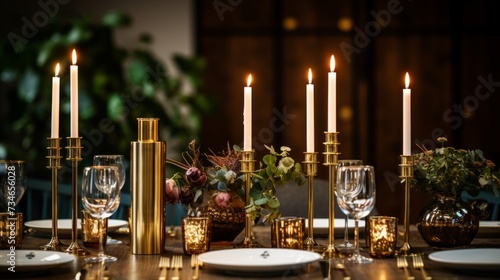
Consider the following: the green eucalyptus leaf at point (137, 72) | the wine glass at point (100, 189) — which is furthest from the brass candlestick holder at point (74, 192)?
the green eucalyptus leaf at point (137, 72)

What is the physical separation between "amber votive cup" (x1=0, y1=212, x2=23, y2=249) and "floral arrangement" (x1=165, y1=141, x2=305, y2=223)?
361mm

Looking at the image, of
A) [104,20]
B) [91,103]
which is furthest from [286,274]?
[104,20]

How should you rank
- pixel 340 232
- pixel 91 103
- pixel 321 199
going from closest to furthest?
pixel 340 232 → pixel 321 199 → pixel 91 103

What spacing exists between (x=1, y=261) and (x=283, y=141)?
359 centimetres

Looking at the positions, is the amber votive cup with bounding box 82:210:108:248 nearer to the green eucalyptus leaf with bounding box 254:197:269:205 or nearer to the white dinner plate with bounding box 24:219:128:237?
the white dinner plate with bounding box 24:219:128:237

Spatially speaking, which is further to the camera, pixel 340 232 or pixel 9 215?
pixel 340 232

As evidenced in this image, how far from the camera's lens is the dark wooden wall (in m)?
5.30

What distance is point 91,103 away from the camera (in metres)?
4.51

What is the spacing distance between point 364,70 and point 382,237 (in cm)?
348

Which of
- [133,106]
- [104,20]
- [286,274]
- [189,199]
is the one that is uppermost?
[104,20]

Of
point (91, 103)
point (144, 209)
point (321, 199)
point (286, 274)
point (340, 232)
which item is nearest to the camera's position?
point (286, 274)

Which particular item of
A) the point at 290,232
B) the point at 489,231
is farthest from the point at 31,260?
the point at 489,231

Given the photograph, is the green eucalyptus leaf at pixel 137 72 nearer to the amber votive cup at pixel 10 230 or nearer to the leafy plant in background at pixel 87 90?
the leafy plant in background at pixel 87 90

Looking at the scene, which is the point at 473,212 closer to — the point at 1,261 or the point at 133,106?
the point at 1,261
